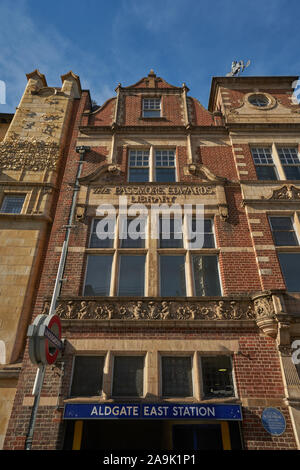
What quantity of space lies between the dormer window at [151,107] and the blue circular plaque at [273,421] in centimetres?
1388

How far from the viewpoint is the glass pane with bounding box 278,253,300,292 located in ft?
30.9

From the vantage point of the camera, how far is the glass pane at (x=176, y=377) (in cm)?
789

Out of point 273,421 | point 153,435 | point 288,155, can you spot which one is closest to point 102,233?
point 153,435

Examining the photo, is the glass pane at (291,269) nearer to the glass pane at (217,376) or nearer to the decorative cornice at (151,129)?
the glass pane at (217,376)

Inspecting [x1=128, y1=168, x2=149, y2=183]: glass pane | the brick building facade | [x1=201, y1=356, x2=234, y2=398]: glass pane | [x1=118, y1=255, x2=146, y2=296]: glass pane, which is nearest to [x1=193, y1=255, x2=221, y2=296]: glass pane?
the brick building facade

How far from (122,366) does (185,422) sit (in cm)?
232

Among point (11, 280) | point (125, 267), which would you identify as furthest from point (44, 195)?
point (125, 267)

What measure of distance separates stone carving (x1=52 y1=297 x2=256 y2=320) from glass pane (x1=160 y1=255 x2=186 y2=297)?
0.60 metres

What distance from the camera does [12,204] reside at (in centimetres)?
1159

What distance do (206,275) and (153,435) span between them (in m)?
5.16

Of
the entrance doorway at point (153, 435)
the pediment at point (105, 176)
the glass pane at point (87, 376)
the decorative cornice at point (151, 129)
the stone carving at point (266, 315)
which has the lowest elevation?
the entrance doorway at point (153, 435)

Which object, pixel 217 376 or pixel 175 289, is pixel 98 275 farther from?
pixel 217 376

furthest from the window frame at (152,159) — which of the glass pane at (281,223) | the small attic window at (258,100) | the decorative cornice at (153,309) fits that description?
the small attic window at (258,100)
